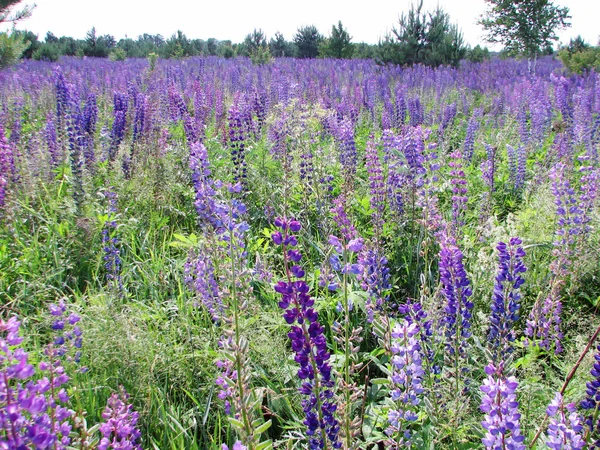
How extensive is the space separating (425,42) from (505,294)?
19.1 m

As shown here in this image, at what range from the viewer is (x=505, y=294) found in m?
2.05

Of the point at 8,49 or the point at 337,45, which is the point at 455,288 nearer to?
the point at 8,49

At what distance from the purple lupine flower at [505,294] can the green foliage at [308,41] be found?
27909mm

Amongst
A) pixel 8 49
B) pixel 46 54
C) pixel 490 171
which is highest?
pixel 46 54

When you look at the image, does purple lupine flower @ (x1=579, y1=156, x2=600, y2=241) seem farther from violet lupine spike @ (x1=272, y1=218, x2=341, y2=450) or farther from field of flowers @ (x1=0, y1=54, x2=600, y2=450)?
violet lupine spike @ (x1=272, y1=218, x2=341, y2=450)

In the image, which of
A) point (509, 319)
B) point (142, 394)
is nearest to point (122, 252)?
point (142, 394)

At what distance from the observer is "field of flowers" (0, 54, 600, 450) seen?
1485 mm

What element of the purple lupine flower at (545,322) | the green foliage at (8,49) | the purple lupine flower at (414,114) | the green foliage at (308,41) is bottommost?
the purple lupine flower at (545,322)

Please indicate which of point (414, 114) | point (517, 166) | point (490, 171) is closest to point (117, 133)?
point (490, 171)

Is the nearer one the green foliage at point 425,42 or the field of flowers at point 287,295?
the field of flowers at point 287,295

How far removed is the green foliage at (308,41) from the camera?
92.7 ft

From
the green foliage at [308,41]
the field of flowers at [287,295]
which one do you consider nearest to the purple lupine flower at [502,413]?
the field of flowers at [287,295]

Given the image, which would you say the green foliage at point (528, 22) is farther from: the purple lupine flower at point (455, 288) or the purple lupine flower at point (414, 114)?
the purple lupine flower at point (455, 288)

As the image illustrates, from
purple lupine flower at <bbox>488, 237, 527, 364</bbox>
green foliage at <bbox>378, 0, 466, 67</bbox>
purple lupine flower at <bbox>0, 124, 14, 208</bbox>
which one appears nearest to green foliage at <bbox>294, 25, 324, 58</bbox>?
green foliage at <bbox>378, 0, 466, 67</bbox>
